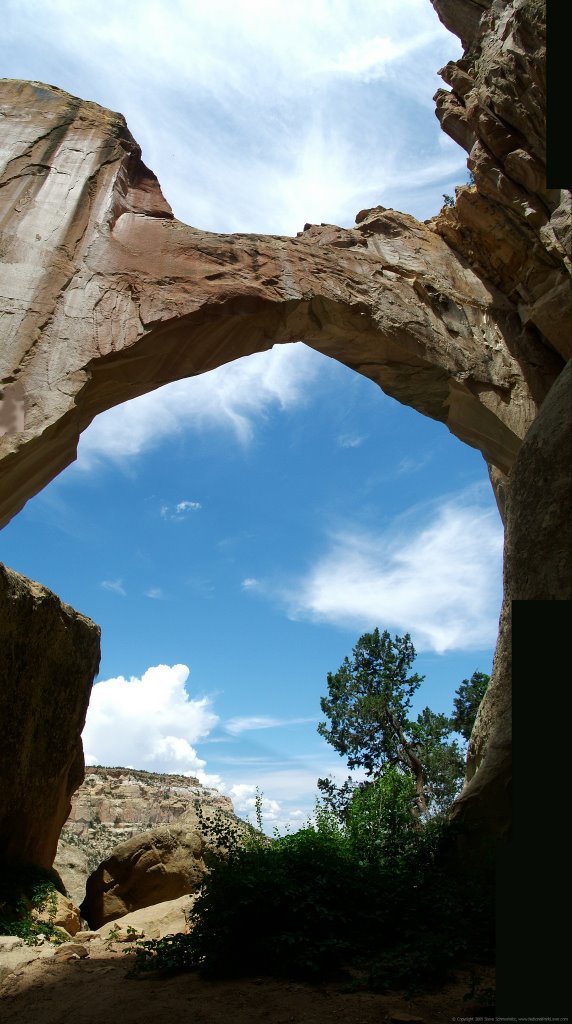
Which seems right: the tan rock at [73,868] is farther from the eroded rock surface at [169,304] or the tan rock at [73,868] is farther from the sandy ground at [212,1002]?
the eroded rock surface at [169,304]

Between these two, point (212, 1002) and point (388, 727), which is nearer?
point (212, 1002)

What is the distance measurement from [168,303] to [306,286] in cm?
198

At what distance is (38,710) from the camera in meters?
10.3

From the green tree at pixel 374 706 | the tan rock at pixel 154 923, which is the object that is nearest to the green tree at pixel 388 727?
the green tree at pixel 374 706

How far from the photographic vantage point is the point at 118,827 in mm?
25188

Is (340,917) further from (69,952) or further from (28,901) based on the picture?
(28,901)

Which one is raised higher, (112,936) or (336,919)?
(336,919)

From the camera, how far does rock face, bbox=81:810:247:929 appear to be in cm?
1138

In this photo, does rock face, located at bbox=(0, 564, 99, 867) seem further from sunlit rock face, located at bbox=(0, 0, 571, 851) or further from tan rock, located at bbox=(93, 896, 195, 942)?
sunlit rock face, located at bbox=(0, 0, 571, 851)

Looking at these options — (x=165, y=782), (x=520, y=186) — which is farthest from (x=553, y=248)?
(x=165, y=782)

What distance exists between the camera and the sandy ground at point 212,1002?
4.22 meters

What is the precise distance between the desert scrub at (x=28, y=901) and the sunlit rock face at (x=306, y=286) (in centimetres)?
498

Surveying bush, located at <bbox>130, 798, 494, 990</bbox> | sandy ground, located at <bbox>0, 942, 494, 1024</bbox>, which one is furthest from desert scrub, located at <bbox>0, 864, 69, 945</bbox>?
bush, located at <bbox>130, 798, 494, 990</bbox>

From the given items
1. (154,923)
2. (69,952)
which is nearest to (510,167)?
(69,952)
